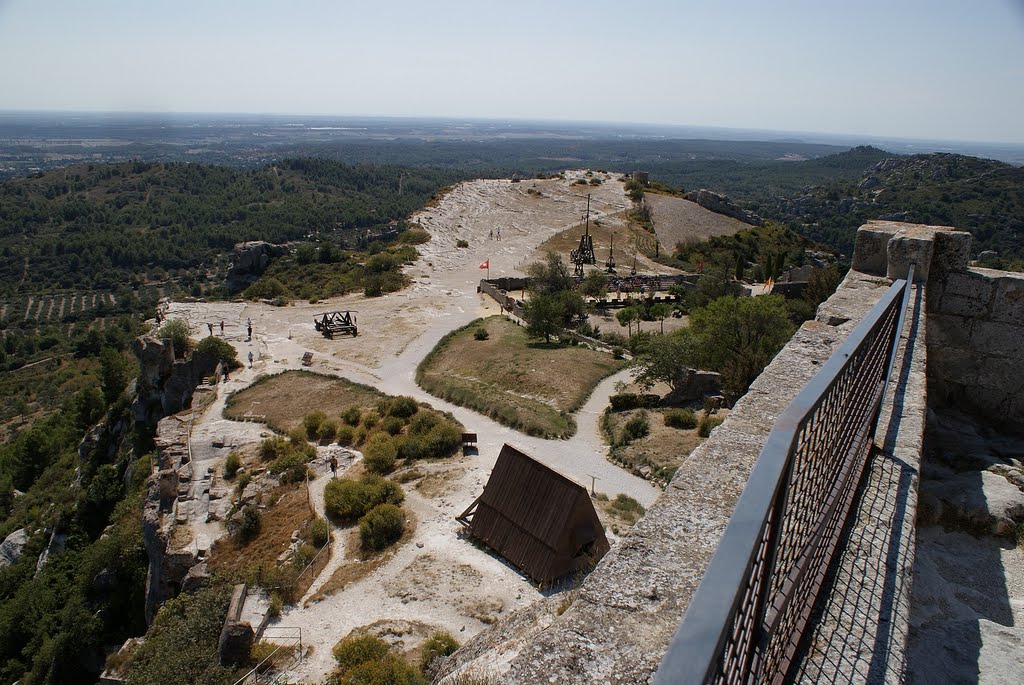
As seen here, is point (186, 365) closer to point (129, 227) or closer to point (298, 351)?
point (298, 351)

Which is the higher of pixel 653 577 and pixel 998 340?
pixel 998 340

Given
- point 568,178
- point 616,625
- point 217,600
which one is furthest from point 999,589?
point 568,178

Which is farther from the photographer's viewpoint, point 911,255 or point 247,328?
point 247,328

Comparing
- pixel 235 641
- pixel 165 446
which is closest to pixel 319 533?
pixel 235 641

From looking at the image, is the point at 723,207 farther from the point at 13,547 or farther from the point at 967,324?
the point at 13,547

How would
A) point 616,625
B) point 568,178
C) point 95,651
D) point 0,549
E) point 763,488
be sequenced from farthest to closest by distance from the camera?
point 568,178 < point 0,549 < point 95,651 < point 616,625 < point 763,488

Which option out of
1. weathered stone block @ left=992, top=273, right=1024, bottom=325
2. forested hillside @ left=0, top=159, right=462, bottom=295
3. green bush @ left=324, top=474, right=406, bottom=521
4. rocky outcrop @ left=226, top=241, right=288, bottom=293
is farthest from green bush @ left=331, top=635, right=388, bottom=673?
forested hillside @ left=0, top=159, right=462, bottom=295

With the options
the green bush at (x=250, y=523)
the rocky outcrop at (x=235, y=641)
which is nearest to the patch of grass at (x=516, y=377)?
the green bush at (x=250, y=523)

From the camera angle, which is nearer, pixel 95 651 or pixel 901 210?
pixel 95 651
